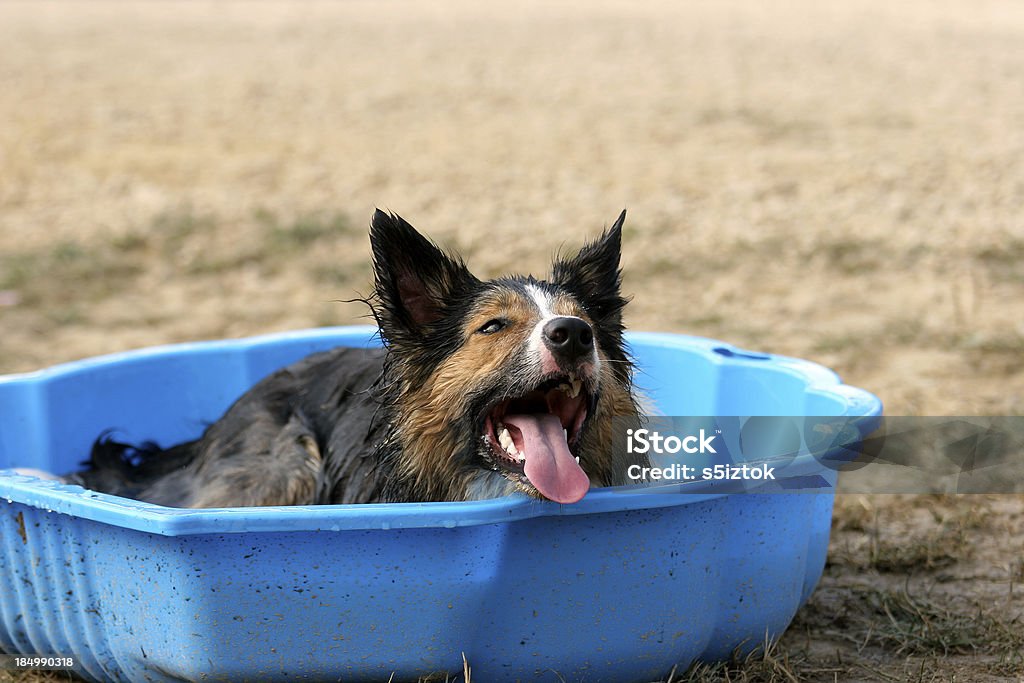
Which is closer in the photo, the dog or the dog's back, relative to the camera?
the dog

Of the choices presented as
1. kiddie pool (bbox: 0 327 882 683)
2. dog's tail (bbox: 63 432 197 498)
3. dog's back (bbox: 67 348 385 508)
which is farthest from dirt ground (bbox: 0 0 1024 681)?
dog's tail (bbox: 63 432 197 498)

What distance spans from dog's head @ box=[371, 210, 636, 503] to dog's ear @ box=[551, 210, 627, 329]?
23mm

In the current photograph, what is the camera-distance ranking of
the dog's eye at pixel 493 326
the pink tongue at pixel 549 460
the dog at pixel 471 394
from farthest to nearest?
the dog's eye at pixel 493 326 < the dog at pixel 471 394 < the pink tongue at pixel 549 460

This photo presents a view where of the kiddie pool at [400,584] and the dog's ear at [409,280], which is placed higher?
the dog's ear at [409,280]

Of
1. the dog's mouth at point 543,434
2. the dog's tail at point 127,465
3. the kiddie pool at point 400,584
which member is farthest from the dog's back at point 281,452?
the kiddie pool at point 400,584

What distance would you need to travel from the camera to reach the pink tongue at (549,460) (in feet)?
12.0

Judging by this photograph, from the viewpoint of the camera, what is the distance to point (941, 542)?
17.2 feet

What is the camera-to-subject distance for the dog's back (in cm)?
473

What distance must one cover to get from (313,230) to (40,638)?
654cm

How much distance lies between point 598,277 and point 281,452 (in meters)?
1.46

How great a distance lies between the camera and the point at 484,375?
398 cm

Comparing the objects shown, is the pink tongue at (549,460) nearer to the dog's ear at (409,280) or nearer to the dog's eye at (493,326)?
the dog's eye at (493,326)

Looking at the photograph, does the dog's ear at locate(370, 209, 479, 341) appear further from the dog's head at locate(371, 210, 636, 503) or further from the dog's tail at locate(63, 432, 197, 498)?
the dog's tail at locate(63, 432, 197, 498)

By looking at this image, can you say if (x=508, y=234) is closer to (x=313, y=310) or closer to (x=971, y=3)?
(x=313, y=310)
